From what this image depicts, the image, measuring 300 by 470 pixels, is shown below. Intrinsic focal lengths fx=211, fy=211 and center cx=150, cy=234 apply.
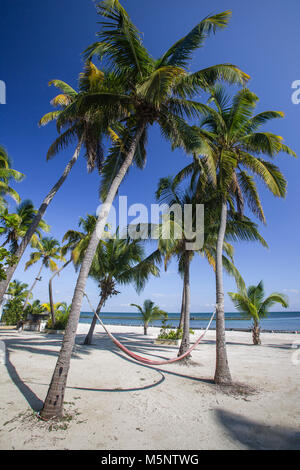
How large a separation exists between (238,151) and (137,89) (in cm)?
382

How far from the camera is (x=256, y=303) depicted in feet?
47.6

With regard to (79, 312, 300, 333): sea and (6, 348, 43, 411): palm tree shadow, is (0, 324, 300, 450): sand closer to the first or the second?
(6, 348, 43, 411): palm tree shadow

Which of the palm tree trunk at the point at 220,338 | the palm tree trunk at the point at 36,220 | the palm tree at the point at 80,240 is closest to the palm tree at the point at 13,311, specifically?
the palm tree at the point at 80,240

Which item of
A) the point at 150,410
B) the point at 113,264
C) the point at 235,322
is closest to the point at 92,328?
the point at 113,264

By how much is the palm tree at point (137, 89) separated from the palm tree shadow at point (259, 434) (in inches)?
108

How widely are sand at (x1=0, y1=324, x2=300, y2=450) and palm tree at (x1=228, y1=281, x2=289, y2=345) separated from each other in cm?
755

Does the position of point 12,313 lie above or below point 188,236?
below

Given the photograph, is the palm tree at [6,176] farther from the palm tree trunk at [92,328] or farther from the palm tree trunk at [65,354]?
the palm tree trunk at [65,354]

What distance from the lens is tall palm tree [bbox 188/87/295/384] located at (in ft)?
19.8

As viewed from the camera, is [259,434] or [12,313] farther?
[12,313]

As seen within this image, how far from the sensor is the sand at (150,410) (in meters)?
2.69

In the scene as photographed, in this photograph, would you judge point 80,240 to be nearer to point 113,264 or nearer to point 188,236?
point 113,264
